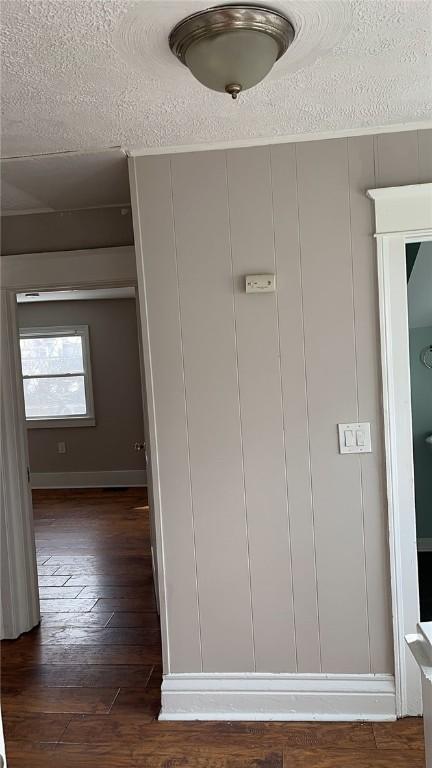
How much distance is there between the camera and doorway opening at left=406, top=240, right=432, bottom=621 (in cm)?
350

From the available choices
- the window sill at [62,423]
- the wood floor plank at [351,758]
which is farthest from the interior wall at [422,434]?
the window sill at [62,423]

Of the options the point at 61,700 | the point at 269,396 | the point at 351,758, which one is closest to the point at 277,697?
the point at 351,758

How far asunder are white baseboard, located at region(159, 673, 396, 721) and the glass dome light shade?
7.41 ft

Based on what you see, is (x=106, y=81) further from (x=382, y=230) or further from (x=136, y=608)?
(x=136, y=608)

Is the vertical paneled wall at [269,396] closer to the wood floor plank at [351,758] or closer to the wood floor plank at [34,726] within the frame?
the wood floor plank at [351,758]

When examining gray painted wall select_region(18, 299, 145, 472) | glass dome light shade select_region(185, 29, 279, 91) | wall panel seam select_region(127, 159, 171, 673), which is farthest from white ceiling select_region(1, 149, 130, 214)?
gray painted wall select_region(18, 299, 145, 472)

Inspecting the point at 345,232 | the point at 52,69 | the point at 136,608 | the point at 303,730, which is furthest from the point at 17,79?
the point at 136,608

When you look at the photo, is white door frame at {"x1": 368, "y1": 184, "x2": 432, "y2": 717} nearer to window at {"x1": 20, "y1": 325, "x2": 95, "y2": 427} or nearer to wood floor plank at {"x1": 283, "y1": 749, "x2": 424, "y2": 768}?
wood floor plank at {"x1": 283, "y1": 749, "x2": 424, "y2": 768}

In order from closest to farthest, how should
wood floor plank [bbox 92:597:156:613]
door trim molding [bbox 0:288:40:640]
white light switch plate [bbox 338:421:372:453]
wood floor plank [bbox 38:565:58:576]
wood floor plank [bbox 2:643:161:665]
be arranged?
1. white light switch plate [bbox 338:421:372:453]
2. wood floor plank [bbox 2:643:161:665]
3. door trim molding [bbox 0:288:40:640]
4. wood floor plank [bbox 92:597:156:613]
5. wood floor plank [bbox 38:565:58:576]

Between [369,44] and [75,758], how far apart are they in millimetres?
2651

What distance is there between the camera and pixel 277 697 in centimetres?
269

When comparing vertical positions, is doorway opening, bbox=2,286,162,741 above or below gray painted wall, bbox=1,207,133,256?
below

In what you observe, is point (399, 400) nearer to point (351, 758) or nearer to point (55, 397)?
point (351, 758)

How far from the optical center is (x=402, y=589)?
104 inches
